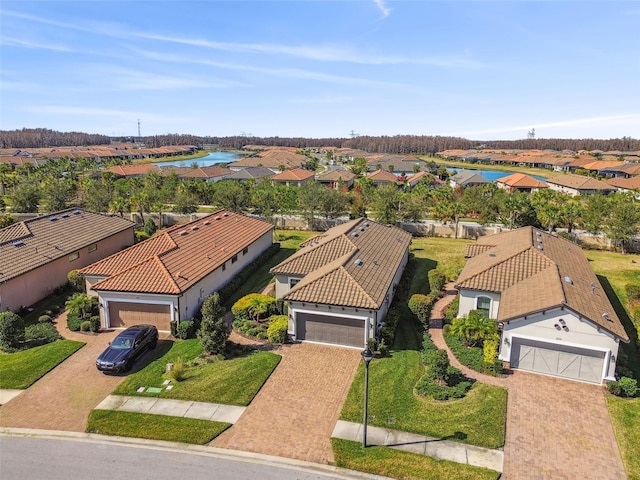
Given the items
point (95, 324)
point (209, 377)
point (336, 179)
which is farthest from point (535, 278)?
point (336, 179)

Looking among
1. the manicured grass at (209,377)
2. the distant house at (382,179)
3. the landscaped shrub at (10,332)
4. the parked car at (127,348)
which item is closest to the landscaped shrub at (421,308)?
the manicured grass at (209,377)

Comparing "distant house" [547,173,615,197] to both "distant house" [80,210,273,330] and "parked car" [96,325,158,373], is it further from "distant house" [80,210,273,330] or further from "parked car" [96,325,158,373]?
"parked car" [96,325,158,373]

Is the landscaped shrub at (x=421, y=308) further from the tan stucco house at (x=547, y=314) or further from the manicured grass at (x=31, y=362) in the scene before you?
the manicured grass at (x=31, y=362)

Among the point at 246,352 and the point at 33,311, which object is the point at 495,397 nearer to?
the point at 246,352

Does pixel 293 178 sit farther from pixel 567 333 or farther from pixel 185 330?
pixel 567 333

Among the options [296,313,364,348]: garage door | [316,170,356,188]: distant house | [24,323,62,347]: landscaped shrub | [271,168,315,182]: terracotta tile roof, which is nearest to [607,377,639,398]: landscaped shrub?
[296,313,364,348]: garage door

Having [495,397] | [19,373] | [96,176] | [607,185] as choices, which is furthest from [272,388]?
[96,176]
